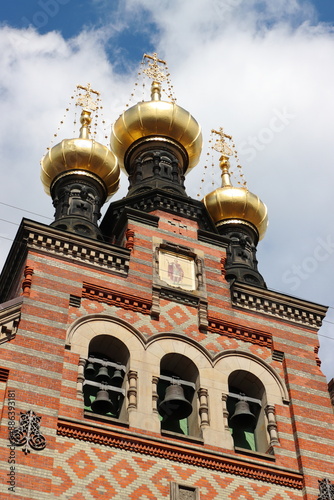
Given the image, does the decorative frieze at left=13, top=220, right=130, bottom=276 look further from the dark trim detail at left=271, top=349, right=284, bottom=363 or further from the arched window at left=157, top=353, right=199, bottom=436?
the dark trim detail at left=271, top=349, right=284, bottom=363

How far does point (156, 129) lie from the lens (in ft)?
74.7

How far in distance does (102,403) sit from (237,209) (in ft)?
36.7

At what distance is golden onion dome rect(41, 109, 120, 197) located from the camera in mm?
22203

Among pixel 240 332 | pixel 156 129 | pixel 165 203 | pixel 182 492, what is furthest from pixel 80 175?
pixel 182 492

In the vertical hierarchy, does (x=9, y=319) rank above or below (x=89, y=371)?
above

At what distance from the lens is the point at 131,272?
17.1 m

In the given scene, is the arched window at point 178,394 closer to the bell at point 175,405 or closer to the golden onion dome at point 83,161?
the bell at point 175,405

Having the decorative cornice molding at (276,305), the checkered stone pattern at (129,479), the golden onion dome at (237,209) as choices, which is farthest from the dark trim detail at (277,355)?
the golden onion dome at (237,209)

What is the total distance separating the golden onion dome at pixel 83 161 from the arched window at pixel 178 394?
24.5 ft

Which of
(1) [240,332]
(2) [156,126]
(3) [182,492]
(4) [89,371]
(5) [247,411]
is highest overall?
(2) [156,126]

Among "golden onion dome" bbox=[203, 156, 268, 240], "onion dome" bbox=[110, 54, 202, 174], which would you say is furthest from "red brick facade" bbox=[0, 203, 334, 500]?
"golden onion dome" bbox=[203, 156, 268, 240]

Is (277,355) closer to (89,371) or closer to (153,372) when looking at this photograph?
(153,372)

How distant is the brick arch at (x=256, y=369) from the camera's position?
16.2 metres

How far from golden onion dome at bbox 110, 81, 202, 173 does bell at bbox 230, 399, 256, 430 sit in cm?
896
